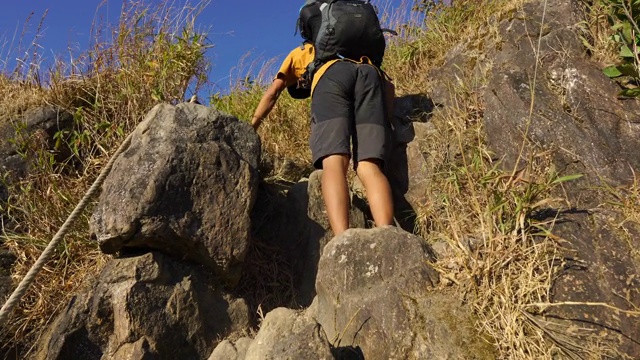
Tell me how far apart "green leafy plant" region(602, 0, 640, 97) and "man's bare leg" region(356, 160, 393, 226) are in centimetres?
156

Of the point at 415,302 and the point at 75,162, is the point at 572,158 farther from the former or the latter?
the point at 75,162

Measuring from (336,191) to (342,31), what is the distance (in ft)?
4.23

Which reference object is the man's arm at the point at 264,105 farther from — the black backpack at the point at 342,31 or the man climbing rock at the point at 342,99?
the black backpack at the point at 342,31

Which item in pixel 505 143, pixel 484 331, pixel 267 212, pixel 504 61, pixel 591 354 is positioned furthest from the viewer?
pixel 504 61

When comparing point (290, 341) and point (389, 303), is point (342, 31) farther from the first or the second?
point (290, 341)

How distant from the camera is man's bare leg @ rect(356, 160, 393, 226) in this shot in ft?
10.7

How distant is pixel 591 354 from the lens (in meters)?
2.07

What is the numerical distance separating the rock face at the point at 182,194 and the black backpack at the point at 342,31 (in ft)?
3.47

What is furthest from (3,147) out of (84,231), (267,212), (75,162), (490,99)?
(490,99)

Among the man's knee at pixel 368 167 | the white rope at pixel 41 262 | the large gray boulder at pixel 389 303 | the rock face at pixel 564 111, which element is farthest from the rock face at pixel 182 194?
the rock face at pixel 564 111

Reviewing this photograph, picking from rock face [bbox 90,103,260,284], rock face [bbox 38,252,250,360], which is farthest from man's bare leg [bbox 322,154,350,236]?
rock face [bbox 38,252,250,360]

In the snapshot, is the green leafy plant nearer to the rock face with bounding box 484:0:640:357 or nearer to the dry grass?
the rock face with bounding box 484:0:640:357

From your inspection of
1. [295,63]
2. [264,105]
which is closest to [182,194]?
[264,105]

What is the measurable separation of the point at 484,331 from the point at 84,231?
8.51 feet
